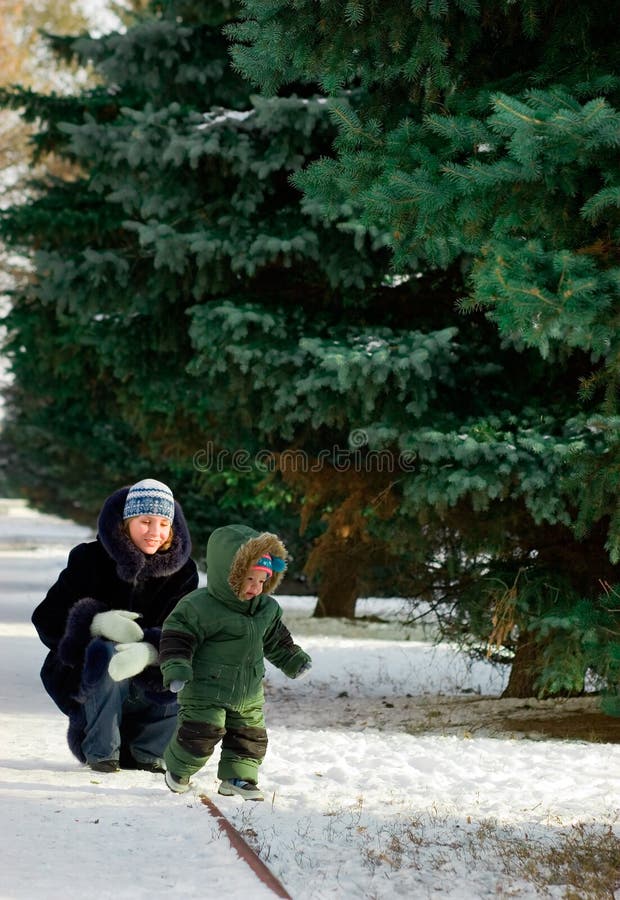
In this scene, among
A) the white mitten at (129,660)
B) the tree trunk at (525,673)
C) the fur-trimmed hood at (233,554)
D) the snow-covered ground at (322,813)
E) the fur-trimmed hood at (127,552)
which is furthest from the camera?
the tree trunk at (525,673)

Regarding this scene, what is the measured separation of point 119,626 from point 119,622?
0.02 metres

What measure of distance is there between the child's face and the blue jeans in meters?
1.00

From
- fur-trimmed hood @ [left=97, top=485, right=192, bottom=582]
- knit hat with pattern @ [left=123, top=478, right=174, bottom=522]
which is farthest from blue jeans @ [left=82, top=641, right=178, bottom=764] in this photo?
knit hat with pattern @ [left=123, top=478, right=174, bottom=522]

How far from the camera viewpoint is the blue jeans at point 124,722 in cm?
609

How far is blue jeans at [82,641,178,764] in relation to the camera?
6.09 metres

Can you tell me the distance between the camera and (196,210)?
32.6ft

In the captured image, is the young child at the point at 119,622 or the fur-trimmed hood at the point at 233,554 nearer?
the fur-trimmed hood at the point at 233,554

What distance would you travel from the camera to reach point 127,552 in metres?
6.05

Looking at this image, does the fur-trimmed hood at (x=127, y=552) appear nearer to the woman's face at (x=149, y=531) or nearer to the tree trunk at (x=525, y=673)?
the woman's face at (x=149, y=531)

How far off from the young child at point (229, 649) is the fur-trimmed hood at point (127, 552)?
62 cm

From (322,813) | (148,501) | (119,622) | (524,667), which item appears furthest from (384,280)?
(322,813)

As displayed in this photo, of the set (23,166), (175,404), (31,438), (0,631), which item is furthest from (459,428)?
(23,166)

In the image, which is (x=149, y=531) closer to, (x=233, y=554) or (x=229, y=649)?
(x=233, y=554)

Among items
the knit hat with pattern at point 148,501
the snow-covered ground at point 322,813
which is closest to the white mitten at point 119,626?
the knit hat with pattern at point 148,501
